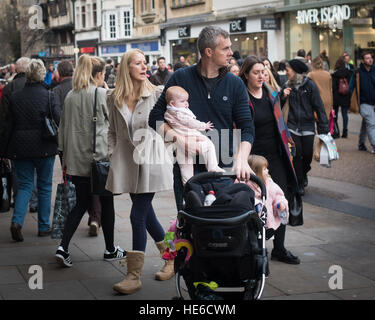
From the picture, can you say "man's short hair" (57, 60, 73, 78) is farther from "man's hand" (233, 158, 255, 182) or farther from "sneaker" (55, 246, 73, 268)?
"man's hand" (233, 158, 255, 182)

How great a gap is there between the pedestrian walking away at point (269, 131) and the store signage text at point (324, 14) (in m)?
21.7

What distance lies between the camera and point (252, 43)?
111 ft

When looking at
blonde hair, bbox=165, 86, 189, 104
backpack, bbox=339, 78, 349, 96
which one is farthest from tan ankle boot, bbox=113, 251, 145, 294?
backpack, bbox=339, 78, 349, 96

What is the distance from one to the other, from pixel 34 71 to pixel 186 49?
33.2 m

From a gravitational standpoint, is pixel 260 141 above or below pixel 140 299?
above

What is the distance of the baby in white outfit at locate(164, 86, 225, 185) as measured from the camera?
515cm

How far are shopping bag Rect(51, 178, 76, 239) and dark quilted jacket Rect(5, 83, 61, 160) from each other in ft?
2.02

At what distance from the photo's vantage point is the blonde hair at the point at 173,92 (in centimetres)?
523

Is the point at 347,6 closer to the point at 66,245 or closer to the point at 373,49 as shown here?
the point at 373,49

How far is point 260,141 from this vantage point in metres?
6.71

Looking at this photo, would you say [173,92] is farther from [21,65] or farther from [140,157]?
[21,65]
